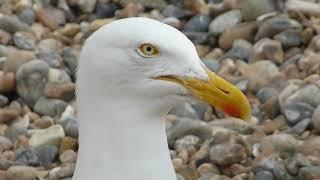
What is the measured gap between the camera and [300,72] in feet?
21.4

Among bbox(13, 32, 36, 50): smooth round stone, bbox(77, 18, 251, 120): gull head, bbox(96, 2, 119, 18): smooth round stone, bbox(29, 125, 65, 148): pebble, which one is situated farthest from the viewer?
bbox(96, 2, 119, 18): smooth round stone

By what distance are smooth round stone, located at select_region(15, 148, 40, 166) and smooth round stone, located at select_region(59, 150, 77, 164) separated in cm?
14

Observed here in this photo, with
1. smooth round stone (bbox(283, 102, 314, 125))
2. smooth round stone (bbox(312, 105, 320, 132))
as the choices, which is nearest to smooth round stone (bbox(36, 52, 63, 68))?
smooth round stone (bbox(283, 102, 314, 125))

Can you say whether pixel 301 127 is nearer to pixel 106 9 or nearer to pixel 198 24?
pixel 198 24

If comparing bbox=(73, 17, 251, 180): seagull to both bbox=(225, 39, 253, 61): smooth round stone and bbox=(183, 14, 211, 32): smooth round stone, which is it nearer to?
bbox=(225, 39, 253, 61): smooth round stone

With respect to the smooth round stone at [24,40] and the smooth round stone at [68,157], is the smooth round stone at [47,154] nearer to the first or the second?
the smooth round stone at [68,157]

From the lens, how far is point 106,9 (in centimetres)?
787

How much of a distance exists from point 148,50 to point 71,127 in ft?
7.99

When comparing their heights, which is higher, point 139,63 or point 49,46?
point 139,63

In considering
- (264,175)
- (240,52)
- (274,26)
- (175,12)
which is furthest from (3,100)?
(264,175)

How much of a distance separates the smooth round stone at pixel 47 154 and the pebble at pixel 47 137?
0.07m

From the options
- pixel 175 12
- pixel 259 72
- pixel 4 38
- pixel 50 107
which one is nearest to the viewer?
pixel 50 107

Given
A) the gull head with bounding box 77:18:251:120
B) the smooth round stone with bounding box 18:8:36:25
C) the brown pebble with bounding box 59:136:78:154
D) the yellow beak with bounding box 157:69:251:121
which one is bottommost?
the smooth round stone with bounding box 18:8:36:25

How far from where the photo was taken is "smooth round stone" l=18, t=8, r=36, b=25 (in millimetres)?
7622
